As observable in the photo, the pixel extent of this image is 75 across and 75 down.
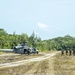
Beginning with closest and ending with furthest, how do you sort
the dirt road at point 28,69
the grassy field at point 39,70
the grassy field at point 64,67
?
1. the grassy field at point 39,70
2. the dirt road at point 28,69
3. the grassy field at point 64,67

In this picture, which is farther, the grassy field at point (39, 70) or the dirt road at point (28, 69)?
the dirt road at point (28, 69)

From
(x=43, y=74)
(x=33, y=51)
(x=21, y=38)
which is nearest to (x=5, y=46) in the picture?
(x=21, y=38)

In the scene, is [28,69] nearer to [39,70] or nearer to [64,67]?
[39,70]

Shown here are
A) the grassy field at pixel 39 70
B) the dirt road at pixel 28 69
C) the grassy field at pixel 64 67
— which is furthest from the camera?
the grassy field at pixel 64 67

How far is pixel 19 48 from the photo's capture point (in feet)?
224

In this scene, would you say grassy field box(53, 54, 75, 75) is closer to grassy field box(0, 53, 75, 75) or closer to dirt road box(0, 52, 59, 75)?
grassy field box(0, 53, 75, 75)

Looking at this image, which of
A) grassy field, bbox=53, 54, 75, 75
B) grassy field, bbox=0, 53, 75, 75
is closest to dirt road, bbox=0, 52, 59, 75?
grassy field, bbox=0, 53, 75, 75

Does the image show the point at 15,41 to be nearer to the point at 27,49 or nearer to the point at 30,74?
the point at 27,49

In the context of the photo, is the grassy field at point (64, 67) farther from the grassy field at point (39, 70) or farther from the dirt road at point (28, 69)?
the dirt road at point (28, 69)

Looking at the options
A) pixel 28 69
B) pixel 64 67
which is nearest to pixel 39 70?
pixel 28 69

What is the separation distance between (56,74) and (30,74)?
4.83 ft

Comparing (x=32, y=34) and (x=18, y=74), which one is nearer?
(x=18, y=74)

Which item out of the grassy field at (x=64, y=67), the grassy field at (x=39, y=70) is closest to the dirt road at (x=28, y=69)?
the grassy field at (x=39, y=70)

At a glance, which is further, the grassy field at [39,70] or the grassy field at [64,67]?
the grassy field at [64,67]
